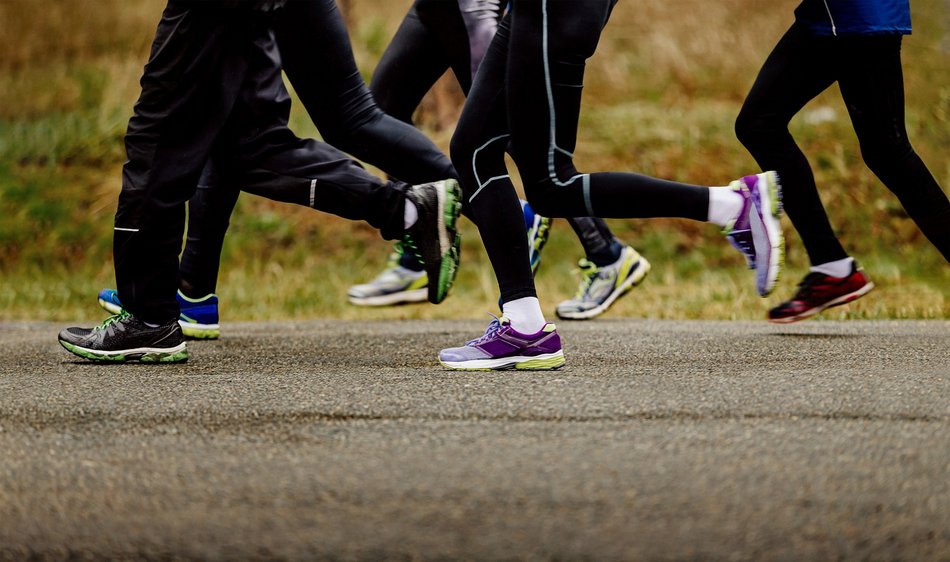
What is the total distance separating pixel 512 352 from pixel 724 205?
70 cm

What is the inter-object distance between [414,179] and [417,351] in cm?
60

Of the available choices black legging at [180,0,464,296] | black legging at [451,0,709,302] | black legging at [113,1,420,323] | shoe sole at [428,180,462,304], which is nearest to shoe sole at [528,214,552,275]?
black legging at [180,0,464,296]

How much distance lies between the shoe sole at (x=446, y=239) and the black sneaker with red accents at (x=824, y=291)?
1.25 m

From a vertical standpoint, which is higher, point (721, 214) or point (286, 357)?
point (721, 214)

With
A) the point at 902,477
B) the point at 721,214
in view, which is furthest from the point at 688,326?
the point at 902,477

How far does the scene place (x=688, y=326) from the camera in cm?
493

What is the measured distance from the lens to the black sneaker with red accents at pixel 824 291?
4301mm

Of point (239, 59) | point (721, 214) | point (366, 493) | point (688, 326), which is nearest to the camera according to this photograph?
point (366, 493)

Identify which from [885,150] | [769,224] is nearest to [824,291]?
[885,150]

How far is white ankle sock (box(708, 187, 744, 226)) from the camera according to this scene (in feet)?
11.2

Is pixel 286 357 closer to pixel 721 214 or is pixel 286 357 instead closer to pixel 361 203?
pixel 361 203

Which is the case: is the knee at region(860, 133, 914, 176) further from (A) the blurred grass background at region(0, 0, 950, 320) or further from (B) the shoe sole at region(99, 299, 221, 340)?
(B) the shoe sole at region(99, 299, 221, 340)

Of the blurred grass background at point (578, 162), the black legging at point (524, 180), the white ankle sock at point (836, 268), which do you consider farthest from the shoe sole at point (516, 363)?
the blurred grass background at point (578, 162)

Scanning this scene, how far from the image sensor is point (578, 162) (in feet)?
28.8
